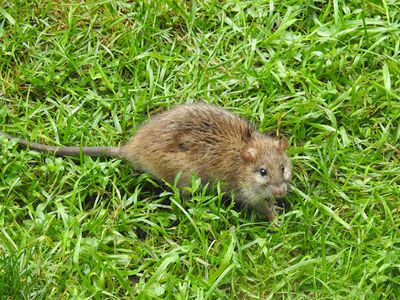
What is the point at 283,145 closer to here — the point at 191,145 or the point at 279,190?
the point at 279,190

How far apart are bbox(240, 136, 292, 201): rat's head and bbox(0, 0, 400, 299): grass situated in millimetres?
157

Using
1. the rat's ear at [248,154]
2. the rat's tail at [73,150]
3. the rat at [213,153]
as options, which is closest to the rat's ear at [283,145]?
the rat at [213,153]

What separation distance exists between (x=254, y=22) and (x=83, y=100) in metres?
1.45

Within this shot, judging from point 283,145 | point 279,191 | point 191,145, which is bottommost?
point 279,191

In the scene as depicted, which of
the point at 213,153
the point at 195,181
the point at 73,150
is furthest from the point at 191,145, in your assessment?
the point at 73,150

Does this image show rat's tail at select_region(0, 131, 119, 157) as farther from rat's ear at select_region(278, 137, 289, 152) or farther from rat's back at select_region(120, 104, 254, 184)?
rat's ear at select_region(278, 137, 289, 152)

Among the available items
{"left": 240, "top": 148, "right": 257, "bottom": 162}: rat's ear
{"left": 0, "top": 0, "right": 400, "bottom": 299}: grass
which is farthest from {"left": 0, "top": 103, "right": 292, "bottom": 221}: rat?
{"left": 0, "top": 0, "right": 400, "bottom": 299}: grass

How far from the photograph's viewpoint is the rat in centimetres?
618

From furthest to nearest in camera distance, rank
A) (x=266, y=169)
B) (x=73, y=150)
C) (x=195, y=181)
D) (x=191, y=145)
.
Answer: (x=73, y=150), (x=191, y=145), (x=266, y=169), (x=195, y=181)

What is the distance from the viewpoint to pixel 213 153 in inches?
248

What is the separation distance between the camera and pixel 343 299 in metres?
5.52

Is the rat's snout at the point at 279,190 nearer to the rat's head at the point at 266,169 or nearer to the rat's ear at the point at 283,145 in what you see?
the rat's head at the point at 266,169

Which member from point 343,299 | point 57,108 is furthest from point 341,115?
point 57,108

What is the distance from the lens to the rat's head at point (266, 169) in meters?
6.12
